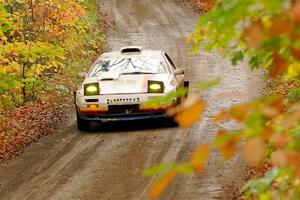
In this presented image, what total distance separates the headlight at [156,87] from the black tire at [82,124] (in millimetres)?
1539

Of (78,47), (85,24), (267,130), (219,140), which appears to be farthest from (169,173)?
(85,24)

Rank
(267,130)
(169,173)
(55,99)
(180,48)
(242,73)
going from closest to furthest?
(169,173) → (267,130) → (55,99) → (242,73) → (180,48)

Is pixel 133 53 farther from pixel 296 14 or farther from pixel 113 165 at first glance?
pixel 296 14

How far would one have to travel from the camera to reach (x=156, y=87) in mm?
12195

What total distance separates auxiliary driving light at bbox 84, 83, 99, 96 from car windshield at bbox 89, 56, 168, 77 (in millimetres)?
664

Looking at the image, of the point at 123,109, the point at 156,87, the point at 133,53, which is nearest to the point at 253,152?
the point at 156,87

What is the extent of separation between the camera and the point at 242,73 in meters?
19.9

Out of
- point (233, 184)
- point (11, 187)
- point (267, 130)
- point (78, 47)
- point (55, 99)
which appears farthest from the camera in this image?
point (78, 47)

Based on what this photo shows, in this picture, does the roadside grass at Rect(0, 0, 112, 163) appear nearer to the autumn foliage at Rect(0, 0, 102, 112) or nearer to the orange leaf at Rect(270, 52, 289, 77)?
the autumn foliage at Rect(0, 0, 102, 112)

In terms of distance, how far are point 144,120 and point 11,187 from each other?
379cm

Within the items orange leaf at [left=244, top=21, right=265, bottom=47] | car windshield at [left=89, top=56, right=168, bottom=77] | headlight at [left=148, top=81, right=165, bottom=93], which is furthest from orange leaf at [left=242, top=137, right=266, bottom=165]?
car windshield at [left=89, top=56, right=168, bottom=77]

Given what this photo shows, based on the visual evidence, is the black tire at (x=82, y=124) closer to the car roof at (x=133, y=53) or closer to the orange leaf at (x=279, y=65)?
the car roof at (x=133, y=53)

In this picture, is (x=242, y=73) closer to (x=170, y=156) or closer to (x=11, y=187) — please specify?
(x=170, y=156)

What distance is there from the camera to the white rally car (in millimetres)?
12180
